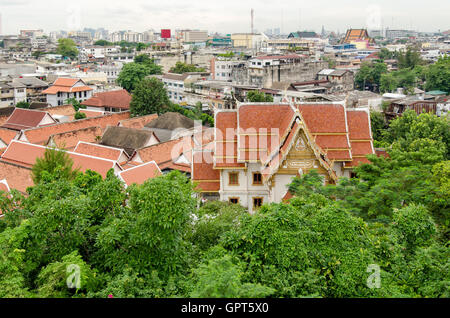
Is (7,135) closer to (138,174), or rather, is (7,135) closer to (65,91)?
(138,174)

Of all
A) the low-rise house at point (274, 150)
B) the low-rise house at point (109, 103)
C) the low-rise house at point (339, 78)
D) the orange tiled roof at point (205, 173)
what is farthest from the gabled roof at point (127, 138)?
the low-rise house at point (339, 78)

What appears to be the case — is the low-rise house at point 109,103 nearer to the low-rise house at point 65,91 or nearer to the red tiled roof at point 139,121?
the low-rise house at point 65,91

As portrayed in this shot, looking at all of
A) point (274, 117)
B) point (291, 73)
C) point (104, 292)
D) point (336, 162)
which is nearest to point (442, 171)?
point (336, 162)

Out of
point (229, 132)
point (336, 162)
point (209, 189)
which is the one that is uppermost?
point (229, 132)

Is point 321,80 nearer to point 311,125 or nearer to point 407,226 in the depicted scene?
point 311,125

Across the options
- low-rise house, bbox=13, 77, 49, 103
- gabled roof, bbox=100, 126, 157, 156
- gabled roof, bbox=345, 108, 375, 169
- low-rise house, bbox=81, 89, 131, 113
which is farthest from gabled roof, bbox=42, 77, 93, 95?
gabled roof, bbox=345, 108, 375, 169

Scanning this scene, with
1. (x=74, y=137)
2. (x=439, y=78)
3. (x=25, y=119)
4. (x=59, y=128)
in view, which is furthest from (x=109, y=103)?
(x=439, y=78)
